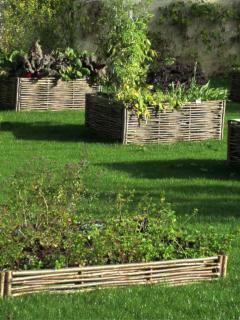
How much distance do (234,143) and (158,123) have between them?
7.73 ft

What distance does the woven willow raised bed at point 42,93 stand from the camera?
760 inches

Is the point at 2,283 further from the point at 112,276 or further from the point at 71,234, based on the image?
the point at 112,276

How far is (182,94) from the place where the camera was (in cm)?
1614

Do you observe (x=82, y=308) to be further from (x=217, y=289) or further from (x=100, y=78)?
(x=100, y=78)

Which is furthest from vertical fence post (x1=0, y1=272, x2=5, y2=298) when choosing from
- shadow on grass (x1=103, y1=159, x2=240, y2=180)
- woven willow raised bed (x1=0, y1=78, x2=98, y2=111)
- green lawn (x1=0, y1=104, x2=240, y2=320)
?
woven willow raised bed (x1=0, y1=78, x2=98, y2=111)

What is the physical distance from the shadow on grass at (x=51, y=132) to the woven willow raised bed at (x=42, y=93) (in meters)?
1.45

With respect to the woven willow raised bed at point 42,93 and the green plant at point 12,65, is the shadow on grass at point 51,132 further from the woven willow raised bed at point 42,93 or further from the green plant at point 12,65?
the green plant at point 12,65

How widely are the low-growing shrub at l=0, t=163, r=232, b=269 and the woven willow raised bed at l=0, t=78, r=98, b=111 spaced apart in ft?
37.5

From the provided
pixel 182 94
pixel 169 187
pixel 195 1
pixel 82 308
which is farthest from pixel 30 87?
pixel 82 308

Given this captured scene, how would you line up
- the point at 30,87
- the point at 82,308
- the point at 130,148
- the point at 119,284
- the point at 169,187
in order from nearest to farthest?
1. the point at 82,308
2. the point at 119,284
3. the point at 169,187
4. the point at 130,148
5. the point at 30,87

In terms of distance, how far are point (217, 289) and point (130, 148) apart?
26.4 feet

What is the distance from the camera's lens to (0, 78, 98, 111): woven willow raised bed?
63.3 feet

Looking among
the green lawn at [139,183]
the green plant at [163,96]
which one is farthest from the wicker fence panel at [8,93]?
the green plant at [163,96]

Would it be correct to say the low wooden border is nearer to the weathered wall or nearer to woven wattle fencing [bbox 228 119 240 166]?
woven wattle fencing [bbox 228 119 240 166]
